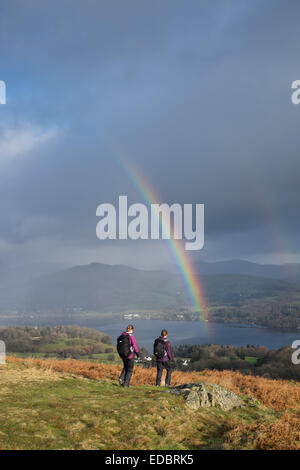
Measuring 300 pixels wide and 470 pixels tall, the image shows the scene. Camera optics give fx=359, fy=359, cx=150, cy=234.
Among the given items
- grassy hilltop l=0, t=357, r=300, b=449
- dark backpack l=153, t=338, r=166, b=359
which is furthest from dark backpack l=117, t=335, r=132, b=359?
dark backpack l=153, t=338, r=166, b=359

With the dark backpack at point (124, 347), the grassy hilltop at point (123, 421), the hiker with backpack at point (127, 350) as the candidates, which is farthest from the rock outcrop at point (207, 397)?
the dark backpack at point (124, 347)

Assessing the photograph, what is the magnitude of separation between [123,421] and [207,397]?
376 centimetres

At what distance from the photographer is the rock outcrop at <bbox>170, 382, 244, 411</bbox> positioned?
11.9 meters

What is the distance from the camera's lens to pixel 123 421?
378 inches

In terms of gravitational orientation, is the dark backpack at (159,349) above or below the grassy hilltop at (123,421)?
above

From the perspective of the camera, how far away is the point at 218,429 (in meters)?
9.82

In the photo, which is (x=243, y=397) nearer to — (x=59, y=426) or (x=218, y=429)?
(x=218, y=429)

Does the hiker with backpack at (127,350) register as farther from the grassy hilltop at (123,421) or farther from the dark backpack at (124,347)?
the grassy hilltop at (123,421)

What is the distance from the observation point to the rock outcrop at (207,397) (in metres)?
11.9

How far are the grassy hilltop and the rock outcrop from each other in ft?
1.08

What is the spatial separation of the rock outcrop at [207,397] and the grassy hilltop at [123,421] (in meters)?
0.33

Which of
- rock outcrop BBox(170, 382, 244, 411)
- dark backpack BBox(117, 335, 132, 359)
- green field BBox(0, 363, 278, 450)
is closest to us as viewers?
green field BBox(0, 363, 278, 450)

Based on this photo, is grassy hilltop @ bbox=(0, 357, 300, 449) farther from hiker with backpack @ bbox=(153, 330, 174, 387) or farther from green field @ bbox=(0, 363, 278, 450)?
hiker with backpack @ bbox=(153, 330, 174, 387)
